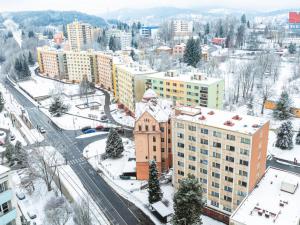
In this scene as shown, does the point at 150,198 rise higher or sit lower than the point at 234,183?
lower

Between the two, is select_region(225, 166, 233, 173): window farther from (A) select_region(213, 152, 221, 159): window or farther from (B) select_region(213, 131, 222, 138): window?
(B) select_region(213, 131, 222, 138): window

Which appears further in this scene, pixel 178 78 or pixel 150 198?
pixel 178 78

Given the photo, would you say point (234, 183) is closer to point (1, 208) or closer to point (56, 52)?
point (1, 208)

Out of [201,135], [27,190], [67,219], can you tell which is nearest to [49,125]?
[27,190]

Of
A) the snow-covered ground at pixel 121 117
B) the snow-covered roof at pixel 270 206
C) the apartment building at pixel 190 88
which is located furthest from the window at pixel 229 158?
the snow-covered ground at pixel 121 117

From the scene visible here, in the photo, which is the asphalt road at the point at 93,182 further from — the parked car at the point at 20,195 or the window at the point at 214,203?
the parked car at the point at 20,195

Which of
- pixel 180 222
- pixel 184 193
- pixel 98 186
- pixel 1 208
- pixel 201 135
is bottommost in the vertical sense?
pixel 98 186

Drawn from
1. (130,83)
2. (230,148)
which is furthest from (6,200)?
(130,83)

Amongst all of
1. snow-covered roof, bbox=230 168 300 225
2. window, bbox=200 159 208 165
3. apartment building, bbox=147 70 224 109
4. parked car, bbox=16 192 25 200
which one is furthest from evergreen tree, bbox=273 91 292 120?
parked car, bbox=16 192 25 200
